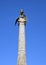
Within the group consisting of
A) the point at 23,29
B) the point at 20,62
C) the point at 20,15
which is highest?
the point at 20,15

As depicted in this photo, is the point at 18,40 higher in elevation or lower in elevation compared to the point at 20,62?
higher

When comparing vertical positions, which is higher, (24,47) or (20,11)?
(20,11)

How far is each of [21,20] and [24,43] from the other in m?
2.72

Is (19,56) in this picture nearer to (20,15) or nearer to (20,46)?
(20,46)

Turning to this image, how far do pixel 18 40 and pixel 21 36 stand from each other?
54cm

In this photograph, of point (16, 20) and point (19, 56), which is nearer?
point (19, 56)

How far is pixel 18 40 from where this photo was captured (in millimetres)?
25156

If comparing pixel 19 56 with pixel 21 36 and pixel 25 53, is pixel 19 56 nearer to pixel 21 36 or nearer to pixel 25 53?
pixel 25 53

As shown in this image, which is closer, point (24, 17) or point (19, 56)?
point (19, 56)

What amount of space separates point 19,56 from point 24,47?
113 centimetres

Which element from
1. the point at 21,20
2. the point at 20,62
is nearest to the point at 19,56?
the point at 20,62

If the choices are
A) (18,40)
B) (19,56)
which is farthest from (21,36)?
(19,56)

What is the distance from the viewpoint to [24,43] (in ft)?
82.1

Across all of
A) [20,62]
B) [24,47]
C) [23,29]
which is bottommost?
[20,62]
